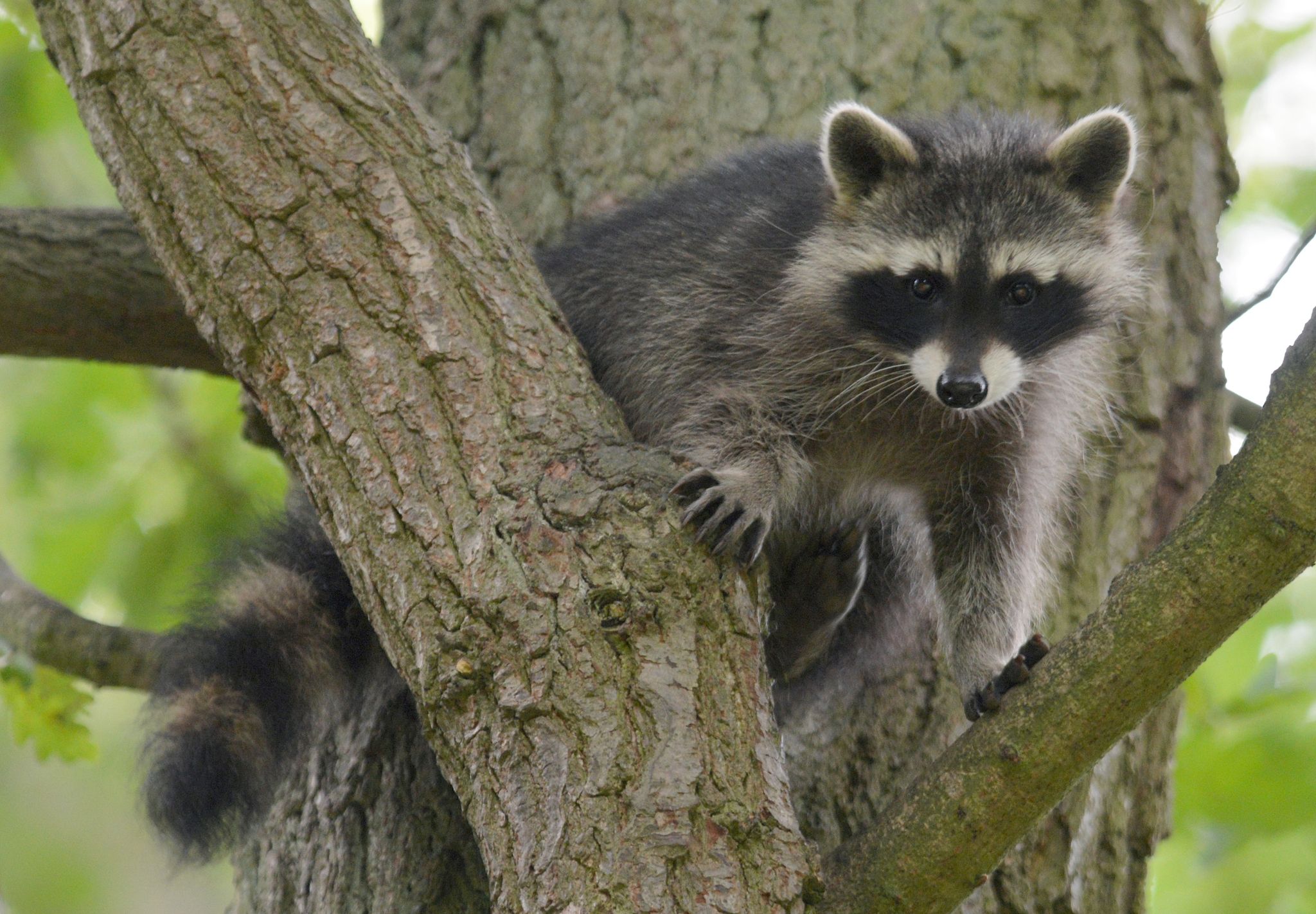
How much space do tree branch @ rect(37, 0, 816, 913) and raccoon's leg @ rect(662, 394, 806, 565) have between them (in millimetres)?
70

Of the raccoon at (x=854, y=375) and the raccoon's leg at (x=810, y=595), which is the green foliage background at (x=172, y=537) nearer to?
the raccoon at (x=854, y=375)

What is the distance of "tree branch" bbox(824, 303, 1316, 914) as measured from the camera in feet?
5.30

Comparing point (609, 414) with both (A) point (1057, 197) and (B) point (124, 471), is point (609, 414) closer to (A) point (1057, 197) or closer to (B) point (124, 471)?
(A) point (1057, 197)

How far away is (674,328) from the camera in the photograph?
2.77 metres

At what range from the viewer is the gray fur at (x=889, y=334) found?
257 cm

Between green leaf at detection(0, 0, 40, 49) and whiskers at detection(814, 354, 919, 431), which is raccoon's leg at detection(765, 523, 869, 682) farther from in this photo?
green leaf at detection(0, 0, 40, 49)

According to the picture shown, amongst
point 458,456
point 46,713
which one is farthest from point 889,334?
point 46,713

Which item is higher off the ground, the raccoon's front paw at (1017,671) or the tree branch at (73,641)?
the raccoon's front paw at (1017,671)

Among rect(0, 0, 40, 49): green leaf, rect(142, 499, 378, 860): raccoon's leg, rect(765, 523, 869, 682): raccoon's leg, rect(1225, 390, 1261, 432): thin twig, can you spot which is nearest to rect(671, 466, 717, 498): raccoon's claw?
rect(765, 523, 869, 682): raccoon's leg

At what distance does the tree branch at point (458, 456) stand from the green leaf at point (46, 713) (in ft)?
3.90

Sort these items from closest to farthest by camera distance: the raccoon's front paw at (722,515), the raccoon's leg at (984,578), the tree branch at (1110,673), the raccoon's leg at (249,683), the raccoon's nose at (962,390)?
1. the tree branch at (1110,673)
2. the raccoon's front paw at (722,515)
3. the raccoon's leg at (249,683)
4. the raccoon's nose at (962,390)
5. the raccoon's leg at (984,578)

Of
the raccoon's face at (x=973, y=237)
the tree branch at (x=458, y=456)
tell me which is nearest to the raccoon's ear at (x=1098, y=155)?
the raccoon's face at (x=973, y=237)

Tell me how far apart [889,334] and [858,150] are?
1.21 ft

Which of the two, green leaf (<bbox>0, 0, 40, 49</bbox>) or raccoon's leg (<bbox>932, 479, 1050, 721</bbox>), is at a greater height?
green leaf (<bbox>0, 0, 40, 49</bbox>)
